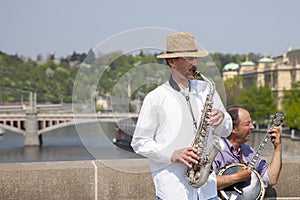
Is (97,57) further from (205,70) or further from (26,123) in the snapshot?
(26,123)

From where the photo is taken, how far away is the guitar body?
13.6ft

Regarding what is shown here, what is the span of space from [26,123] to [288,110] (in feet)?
73.6

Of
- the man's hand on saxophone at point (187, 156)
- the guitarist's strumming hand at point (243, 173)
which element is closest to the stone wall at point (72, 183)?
the guitarist's strumming hand at point (243, 173)

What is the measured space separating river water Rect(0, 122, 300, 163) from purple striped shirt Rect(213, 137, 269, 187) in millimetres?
504

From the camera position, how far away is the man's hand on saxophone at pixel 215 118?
3.42 metres

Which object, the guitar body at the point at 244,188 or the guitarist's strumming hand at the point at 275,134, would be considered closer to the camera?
the guitar body at the point at 244,188

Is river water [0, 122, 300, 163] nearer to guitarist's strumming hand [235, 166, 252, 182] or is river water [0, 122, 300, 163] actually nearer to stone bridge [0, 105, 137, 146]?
guitarist's strumming hand [235, 166, 252, 182]

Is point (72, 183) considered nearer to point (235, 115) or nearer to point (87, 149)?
point (87, 149)

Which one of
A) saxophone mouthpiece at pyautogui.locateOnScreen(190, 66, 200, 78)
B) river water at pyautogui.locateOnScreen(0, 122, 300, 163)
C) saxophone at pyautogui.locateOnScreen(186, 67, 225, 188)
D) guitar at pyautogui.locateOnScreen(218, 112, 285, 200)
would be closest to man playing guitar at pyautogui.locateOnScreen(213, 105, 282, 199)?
guitar at pyautogui.locateOnScreen(218, 112, 285, 200)

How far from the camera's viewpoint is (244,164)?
167 inches

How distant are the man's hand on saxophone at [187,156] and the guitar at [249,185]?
0.82 meters

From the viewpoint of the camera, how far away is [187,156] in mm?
3350

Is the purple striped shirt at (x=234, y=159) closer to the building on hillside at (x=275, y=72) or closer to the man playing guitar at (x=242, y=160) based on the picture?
the man playing guitar at (x=242, y=160)

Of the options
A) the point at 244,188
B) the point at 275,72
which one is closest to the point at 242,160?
the point at 244,188
